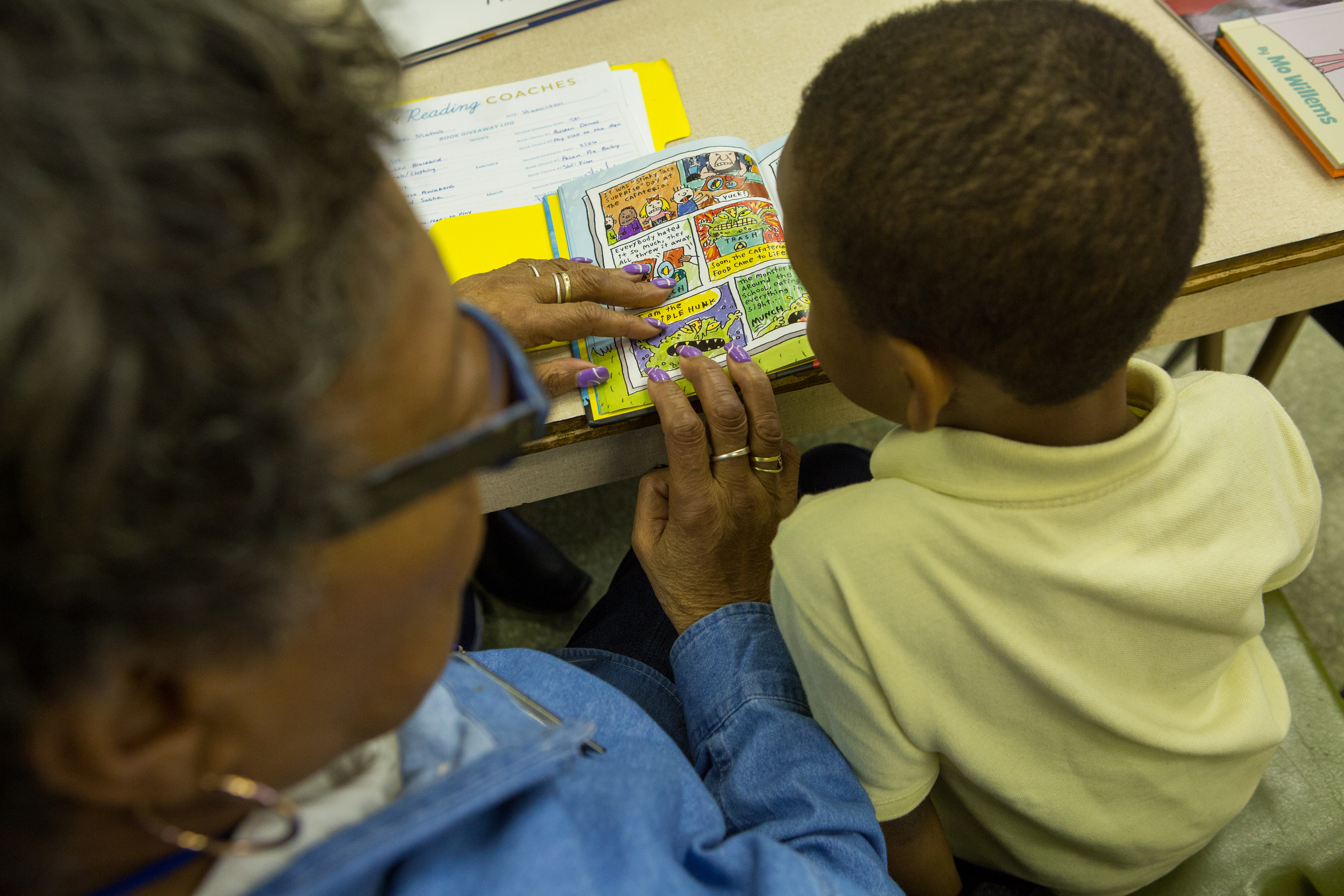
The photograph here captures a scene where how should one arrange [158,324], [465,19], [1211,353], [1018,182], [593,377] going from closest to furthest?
[158,324] → [1018,182] → [593,377] → [465,19] → [1211,353]

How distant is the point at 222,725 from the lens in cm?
34

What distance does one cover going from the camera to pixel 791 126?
3.30 feet

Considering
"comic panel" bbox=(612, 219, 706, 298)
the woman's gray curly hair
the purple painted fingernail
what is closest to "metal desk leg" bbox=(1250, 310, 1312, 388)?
"comic panel" bbox=(612, 219, 706, 298)

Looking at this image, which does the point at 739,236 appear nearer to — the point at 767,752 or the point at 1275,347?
the point at 767,752

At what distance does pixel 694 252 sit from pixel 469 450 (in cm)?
55

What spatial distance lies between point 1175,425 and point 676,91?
2.50 feet

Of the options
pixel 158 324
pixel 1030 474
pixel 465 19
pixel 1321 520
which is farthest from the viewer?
pixel 1321 520

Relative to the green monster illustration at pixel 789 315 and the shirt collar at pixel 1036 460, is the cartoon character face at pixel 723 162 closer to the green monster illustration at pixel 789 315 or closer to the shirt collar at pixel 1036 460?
the green monster illustration at pixel 789 315

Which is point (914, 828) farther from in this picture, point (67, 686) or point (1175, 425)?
point (67, 686)

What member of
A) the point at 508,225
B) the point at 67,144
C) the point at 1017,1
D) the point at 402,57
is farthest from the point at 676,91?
the point at 67,144

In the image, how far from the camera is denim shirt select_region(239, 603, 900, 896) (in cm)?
45

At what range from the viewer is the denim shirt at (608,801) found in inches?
17.9

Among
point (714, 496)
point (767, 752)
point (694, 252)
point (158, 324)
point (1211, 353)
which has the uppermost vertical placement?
point (158, 324)

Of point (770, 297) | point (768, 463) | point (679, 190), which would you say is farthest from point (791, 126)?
point (768, 463)
